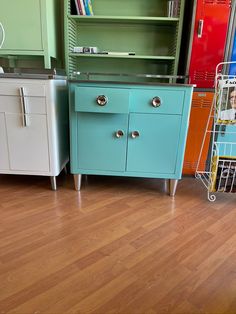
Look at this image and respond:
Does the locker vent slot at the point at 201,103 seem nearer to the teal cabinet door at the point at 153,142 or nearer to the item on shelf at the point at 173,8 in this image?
the teal cabinet door at the point at 153,142

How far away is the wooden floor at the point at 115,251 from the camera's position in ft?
2.63

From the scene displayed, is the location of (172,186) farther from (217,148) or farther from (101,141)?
(101,141)

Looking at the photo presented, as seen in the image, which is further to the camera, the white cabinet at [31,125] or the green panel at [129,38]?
the green panel at [129,38]

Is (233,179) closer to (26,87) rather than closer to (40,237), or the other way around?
(40,237)

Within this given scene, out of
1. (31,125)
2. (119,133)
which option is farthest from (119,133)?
(31,125)

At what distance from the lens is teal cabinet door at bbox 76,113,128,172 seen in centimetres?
145

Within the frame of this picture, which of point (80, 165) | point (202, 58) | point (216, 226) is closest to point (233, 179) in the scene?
point (216, 226)

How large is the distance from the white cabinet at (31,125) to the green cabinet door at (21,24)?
440 mm

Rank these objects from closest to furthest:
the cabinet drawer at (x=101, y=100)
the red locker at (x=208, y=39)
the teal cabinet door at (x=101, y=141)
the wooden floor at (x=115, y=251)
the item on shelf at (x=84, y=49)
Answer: the wooden floor at (x=115, y=251)
the cabinet drawer at (x=101, y=100)
the teal cabinet door at (x=101, y=141)
the red locker at (x=208, y=39)
the item on shelf at (x=84, y=49)

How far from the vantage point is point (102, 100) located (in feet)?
4.46

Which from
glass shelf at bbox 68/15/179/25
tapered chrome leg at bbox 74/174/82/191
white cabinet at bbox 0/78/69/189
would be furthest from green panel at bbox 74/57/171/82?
tapered chrome leg at bbox 74/174/82/191

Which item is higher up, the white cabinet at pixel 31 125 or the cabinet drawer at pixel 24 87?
the cabinet drawer at pixel 24 87

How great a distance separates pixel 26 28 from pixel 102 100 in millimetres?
923

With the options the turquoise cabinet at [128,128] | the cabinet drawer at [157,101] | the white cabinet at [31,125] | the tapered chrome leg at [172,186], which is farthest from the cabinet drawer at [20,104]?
the tapered chrome leg at [172,186]
